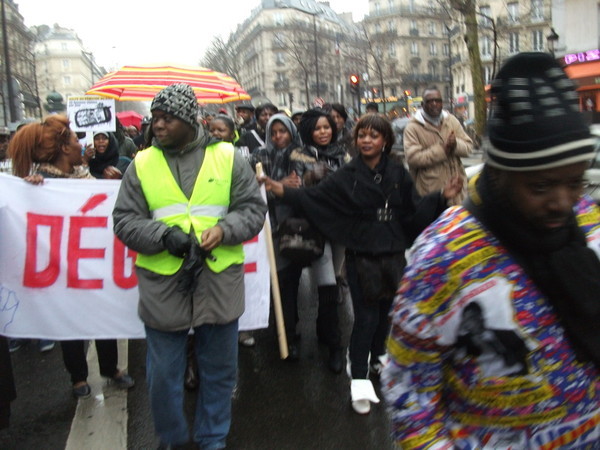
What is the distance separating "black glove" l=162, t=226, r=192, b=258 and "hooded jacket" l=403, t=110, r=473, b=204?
3373 mm

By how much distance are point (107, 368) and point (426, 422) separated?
3.28 metres

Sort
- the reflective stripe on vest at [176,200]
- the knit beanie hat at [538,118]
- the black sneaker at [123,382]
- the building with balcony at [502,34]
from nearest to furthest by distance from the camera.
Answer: the knit beanie hat at [538,118], the reflective stripe on vest at [176,200], the black sneaker at [123,382], the building with balcony at [502,34]

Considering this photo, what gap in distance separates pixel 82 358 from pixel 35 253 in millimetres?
790

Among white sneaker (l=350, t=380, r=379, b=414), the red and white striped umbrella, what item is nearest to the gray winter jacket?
white sneaker (l=350, t=380, r=379, b=414)

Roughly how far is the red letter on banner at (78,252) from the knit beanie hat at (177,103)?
5.09 feet

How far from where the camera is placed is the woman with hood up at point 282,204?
446 cm

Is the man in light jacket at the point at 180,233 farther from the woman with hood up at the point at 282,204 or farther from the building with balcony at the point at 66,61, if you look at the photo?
the building with balcony at the point at 66,61

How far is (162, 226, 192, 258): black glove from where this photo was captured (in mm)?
2688

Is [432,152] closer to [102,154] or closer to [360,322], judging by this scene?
[360,322]

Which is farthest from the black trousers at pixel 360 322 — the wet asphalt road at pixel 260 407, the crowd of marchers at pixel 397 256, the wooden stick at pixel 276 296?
the wooden stick at pixel 276 296

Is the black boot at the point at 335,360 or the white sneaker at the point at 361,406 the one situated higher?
the black boot at the point at 335,360

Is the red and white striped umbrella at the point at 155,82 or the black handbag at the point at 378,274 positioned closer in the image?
the black handbag at the point at 378,274

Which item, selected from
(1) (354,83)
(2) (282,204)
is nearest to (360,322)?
(2) (282,204)

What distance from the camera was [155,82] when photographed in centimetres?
687
